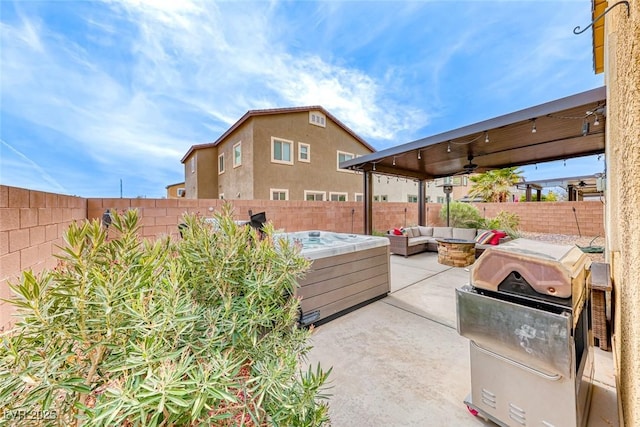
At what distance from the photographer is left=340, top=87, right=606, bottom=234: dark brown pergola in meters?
3.82

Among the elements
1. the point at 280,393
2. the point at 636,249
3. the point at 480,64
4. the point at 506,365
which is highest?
the point at 480,64

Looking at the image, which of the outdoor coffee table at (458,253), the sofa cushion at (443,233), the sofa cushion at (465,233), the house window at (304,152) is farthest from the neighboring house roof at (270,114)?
the outdoor coffee table at (458,253)

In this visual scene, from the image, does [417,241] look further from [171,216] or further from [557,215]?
[557,215]

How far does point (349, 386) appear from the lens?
2150 millimetres

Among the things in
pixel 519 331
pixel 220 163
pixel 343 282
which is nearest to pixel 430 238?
pixel 343 282

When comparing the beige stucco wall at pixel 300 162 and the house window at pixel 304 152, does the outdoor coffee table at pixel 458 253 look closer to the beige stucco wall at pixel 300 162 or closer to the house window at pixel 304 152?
the beige stucco wall at pixel 300 162

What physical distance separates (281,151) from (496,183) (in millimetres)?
11828

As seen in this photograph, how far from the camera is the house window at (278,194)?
11.0 meters

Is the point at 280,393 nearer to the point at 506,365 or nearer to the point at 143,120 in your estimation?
the point at 506,365

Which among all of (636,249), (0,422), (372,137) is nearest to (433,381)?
(636,249)

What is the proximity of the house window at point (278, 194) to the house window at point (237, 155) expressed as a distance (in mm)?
2057

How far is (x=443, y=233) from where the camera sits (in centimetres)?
820

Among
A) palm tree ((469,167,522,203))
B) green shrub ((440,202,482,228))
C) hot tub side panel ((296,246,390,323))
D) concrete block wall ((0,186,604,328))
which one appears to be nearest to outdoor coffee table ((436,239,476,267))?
hot tub side panel ((296,246,390,323))

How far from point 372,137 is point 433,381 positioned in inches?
901
